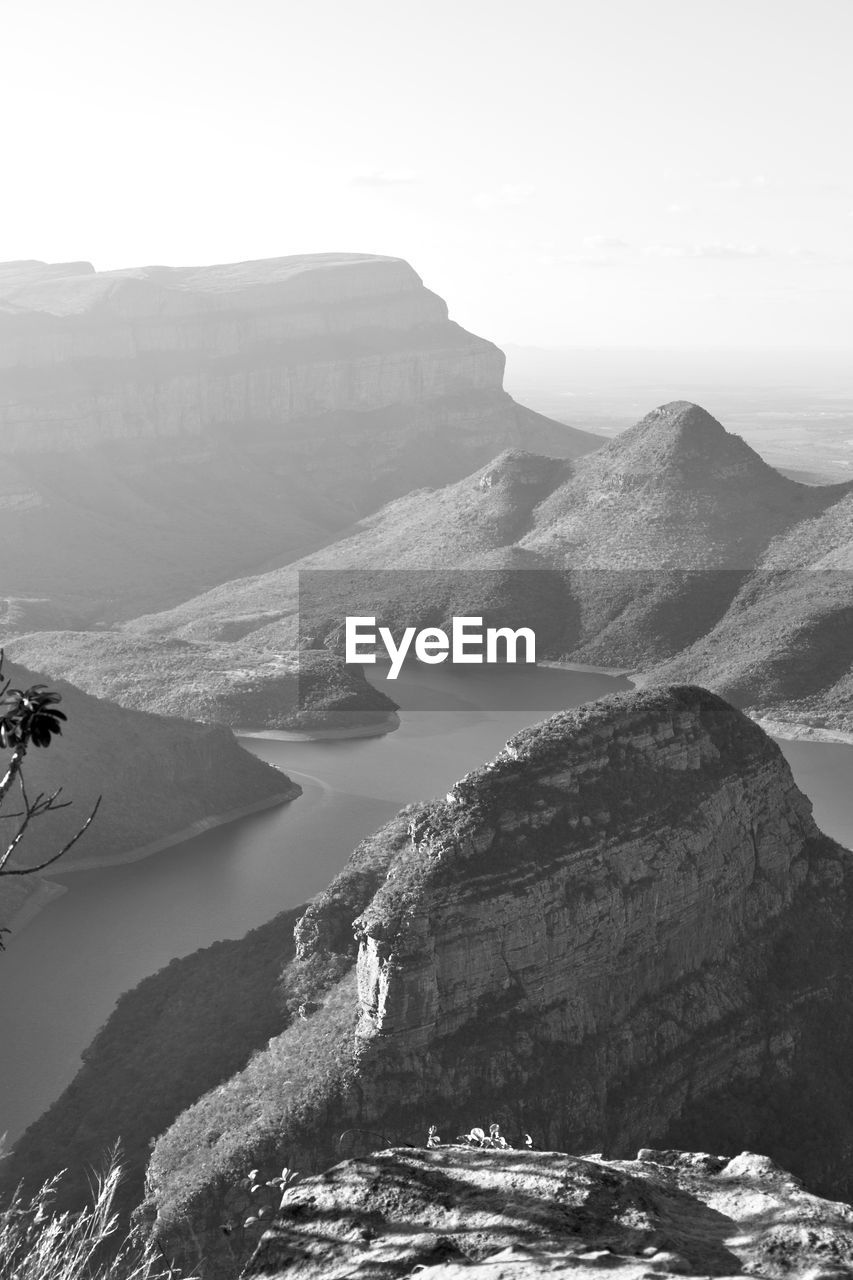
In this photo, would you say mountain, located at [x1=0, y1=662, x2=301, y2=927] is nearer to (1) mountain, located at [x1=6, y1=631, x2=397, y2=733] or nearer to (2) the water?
(2) the water

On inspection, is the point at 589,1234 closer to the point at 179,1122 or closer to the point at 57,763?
the point at 179,1122

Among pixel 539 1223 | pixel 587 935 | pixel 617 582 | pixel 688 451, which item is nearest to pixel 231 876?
pixel 587 935

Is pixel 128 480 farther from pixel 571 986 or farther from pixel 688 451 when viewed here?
pixel 571 986

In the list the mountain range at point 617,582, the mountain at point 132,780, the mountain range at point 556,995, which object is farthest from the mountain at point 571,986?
the mountain range at point 617,582

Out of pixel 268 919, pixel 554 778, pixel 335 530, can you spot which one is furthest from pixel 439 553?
pixel 554 778

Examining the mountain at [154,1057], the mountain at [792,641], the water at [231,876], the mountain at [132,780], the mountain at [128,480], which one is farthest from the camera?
the mountain at [128,480]

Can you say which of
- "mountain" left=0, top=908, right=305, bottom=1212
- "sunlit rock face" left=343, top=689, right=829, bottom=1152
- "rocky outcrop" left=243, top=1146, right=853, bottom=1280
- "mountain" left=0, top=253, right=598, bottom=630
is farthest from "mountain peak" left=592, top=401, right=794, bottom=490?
"rocky outcrop" left=243, top=1146, right=853, bottom=1280

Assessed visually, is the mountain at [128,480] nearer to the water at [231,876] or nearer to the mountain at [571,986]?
the water at [231,876]
